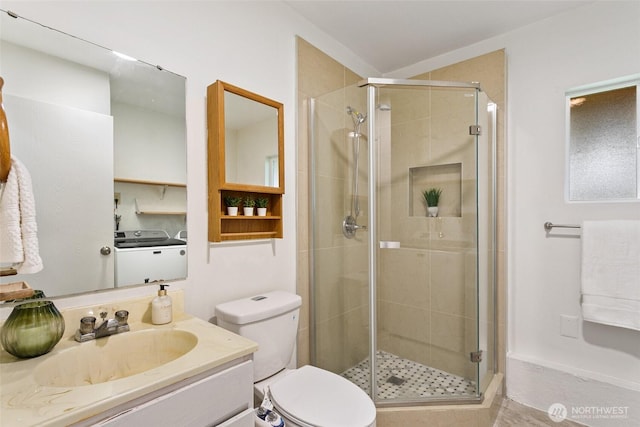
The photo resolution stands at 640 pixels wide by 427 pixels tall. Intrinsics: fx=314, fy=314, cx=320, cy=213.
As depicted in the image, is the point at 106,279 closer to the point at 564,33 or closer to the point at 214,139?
the point at 214,139

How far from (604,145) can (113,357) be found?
2.74 m

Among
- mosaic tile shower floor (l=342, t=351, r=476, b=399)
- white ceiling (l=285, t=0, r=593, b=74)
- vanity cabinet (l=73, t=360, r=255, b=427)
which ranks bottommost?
mosaic tile shower floor (l=342, t=351, r=476, b=399)

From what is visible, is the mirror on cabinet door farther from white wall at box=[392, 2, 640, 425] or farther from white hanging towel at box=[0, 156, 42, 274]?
white wall at box=[392, 2, 640, 425]

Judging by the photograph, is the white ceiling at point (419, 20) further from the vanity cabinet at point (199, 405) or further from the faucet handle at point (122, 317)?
the vanity cabinet at point (199, 405)

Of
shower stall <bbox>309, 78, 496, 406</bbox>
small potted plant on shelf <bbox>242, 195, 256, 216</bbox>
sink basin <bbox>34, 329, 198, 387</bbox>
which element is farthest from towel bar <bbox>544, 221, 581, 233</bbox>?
sink basin <bbox>34, 329, 198, 387</bbox>

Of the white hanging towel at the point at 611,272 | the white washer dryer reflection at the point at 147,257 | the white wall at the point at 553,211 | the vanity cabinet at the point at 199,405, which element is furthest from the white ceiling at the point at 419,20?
the vanity cabinet at the point at 199,405

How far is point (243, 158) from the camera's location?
1.58 m

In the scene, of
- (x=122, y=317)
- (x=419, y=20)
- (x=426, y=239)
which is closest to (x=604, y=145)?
(x=426, y=239)

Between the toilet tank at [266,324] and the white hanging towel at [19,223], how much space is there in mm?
696

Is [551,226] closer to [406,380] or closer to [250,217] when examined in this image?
[406,380]

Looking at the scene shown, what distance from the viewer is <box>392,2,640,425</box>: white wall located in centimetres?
180

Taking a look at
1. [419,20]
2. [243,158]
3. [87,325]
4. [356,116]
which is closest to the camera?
→ [87,325]

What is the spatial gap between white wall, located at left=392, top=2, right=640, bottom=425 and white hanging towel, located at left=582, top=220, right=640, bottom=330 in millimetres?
99

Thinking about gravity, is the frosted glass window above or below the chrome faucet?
above
